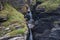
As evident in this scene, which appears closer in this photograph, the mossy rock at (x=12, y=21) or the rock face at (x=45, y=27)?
the mossy rock at (x=12, y=21)

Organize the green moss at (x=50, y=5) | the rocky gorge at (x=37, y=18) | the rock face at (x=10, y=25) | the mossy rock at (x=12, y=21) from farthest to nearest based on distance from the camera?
the green moss at (x=50, y=5) → the rocky gorge at (x=37, y=18) → the mossy rock at (x=12, y=21) → the rock face at (x=10, y=25)

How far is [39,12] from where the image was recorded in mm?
26656

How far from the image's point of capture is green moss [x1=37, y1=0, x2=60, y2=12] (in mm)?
26534

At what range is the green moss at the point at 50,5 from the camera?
2653 cm

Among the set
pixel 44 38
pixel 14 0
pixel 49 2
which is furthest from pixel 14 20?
pixel 49 2

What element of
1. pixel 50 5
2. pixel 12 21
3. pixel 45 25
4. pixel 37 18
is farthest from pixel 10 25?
pixel 50 5

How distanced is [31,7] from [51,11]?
5.05m

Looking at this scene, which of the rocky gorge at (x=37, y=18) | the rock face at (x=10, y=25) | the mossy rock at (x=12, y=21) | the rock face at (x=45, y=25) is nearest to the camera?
the rock face at (x=10, y=25)

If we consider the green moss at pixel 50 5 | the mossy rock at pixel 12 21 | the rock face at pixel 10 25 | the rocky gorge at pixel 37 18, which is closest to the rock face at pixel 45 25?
the rocky gorge at pixel 37 18

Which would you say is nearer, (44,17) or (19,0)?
(19,0)

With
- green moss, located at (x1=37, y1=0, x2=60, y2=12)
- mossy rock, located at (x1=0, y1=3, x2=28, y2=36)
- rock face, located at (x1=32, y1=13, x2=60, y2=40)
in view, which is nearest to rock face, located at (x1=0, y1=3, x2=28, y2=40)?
mossy rock, located at (x1=0, y1=3, x2=28, y2=36)

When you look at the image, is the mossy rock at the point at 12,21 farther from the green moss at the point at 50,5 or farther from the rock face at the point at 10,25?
the green moss at the point at 50,5

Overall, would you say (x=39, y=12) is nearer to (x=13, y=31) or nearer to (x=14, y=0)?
(x=14, y=0)

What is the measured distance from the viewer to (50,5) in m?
27.7
